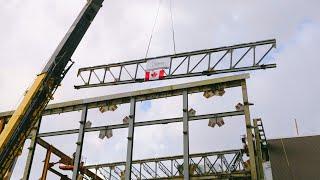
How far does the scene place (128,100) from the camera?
2544 cm

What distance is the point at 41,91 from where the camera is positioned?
1780cm

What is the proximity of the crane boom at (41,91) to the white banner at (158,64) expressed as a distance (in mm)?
6302

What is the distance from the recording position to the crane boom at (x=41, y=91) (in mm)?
16344

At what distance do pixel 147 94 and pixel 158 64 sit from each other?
2.00m

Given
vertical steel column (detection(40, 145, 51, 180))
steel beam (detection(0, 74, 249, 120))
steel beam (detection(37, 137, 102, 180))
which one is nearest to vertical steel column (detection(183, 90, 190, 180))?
steel beam (detection(0, 74, 249, 120))

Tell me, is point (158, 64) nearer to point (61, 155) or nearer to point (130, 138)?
point (130, 138)

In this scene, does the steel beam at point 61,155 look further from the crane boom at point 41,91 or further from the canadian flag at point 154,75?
the crane boom at point 41,91

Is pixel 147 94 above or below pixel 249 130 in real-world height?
above

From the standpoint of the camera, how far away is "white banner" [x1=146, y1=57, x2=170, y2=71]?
1005 inches

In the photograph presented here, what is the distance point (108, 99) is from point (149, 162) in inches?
193

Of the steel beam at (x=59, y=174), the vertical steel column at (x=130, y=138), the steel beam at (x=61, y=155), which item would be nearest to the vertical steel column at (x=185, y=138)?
the vertical steel column at (x=130, y=138)

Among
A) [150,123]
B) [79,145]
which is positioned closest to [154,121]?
[150,123]

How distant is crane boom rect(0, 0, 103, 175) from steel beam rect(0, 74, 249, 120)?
652 cm

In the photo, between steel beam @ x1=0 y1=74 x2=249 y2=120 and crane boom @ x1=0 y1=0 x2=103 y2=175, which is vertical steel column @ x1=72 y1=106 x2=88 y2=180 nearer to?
steel beam @ x1=0 y1=74 x2=249 y2=120
